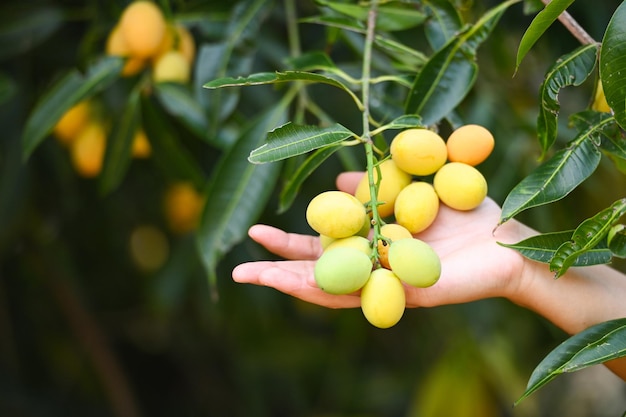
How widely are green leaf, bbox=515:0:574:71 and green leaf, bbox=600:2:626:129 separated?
43 mm

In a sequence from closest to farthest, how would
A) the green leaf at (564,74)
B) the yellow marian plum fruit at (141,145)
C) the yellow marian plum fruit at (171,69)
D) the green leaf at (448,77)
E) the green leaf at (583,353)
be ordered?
1. the green leaf at (583,353)
2. the green leaf at (564,74)
3. the green leaf at (448,77)
4. the yellow marian plum fruit at (171,69)
5. the yellow marian plum fruit at (141,145)

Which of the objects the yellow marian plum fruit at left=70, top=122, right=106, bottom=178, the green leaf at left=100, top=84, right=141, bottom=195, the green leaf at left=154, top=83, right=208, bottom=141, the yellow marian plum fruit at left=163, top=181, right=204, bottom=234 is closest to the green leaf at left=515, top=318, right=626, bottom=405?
the green leaf at left=154, top=83, right=208, bottom=141

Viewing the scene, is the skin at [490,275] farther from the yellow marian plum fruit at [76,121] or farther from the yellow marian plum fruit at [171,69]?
the yellow marian plum fruit at [76,121]

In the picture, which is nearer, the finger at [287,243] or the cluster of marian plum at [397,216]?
the cluster of marian plum at [397,216]

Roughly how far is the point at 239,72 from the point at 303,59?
0.50 feet

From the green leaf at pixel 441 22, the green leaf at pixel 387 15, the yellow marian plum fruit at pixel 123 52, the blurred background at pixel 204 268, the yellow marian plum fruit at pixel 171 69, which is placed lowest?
the blurred background at pixel 204 268

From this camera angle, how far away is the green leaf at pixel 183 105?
1010 millimetres

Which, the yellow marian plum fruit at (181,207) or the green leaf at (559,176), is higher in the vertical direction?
the green leaf at (559,176)

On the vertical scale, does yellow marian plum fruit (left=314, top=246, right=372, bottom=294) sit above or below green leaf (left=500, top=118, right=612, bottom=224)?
above

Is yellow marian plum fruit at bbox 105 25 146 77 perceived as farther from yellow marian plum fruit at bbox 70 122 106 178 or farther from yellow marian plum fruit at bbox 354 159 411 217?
yellow marian plum fruit at bbox 354 159 411 217

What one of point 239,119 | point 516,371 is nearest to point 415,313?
point 516,371

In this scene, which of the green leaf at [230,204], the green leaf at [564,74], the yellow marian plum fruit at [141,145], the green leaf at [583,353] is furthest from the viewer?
the yellow marian plum fruit at [141,145]

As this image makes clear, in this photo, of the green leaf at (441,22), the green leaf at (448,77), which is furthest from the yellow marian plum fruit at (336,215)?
the green leaf at (441,22)

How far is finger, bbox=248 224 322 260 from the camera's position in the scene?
0.74 metres
